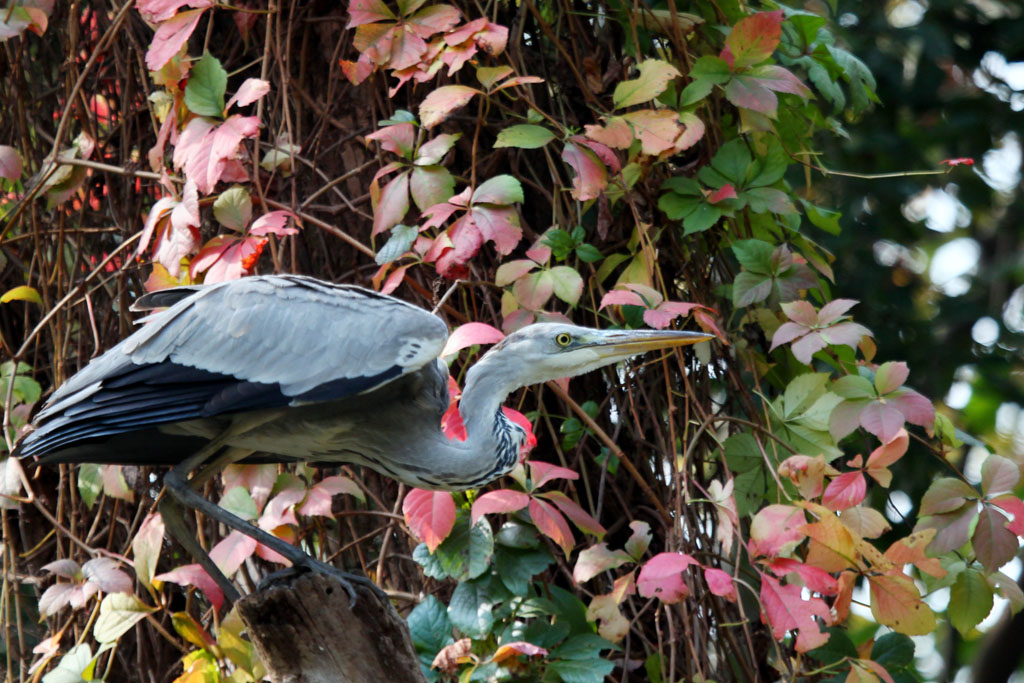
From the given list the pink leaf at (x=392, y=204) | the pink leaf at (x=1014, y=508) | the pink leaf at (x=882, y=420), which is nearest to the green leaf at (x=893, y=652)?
the pink leaf at (x=1014, y=508)

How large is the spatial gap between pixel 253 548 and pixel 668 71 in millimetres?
1623

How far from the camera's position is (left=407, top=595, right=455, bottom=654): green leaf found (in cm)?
273

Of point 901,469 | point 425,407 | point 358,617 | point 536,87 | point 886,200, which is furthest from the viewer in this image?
point 886,200

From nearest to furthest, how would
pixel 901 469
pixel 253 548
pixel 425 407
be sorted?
1. pixel 425 407
2. pixel 253 548
3. pixel 901 469

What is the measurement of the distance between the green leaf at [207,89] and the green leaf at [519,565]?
1.39 meters

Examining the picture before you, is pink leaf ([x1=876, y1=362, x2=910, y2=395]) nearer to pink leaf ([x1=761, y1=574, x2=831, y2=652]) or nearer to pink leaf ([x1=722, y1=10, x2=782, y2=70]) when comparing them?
pink leaf ([x1=761, y1=574, x2=831, y2=652])

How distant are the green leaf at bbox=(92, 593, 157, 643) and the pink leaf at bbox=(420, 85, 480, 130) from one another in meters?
1.44

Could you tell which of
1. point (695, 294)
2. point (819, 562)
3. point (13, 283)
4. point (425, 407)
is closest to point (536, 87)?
point (695, 294)

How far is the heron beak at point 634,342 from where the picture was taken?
2.61 metres

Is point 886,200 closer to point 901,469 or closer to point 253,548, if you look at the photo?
point 901,469

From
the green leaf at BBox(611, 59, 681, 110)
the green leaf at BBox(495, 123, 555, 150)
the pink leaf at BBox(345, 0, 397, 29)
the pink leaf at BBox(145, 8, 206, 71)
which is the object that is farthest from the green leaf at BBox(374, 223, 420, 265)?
the pink leaf at BBox(145, 8, 206, 71)

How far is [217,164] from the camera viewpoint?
2.90 meters

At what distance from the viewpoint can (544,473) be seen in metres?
2.69

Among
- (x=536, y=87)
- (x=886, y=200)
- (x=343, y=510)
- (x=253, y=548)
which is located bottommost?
(x=886, y=200)
